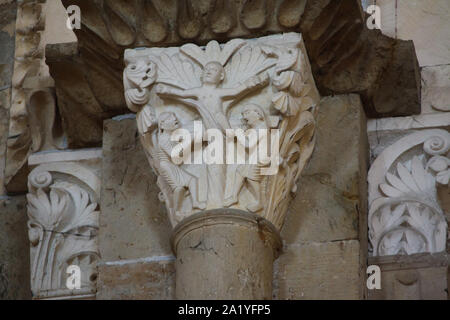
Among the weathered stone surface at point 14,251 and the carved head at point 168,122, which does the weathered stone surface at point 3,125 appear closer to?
the weathered stone surface at point 14,251

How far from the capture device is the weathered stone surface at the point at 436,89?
216 inches

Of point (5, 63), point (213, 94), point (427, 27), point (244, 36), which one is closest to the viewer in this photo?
point (213, 94)

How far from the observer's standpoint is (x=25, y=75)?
587 cm

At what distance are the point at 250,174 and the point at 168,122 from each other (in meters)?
0.33

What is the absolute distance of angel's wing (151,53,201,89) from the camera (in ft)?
17.0

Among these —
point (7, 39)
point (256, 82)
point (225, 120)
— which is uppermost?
point (7, 39)

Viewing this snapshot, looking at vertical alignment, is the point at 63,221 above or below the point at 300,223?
above

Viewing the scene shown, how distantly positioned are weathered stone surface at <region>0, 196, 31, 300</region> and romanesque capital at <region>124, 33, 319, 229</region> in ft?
2.28

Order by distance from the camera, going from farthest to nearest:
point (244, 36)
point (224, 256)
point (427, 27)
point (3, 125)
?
point (3, 125)
point (427, 27)
point (244, 36)
point (224, 256)

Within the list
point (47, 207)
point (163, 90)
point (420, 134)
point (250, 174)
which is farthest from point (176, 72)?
point (420, 134)

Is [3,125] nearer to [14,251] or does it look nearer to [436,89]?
[14,251]

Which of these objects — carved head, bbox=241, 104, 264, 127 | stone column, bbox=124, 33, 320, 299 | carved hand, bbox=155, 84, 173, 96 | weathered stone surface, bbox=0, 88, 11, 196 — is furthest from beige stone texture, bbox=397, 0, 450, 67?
weathered stone surface, bbox=0, 88, 11, 196

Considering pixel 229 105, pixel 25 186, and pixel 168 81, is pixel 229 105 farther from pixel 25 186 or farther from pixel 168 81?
pixel 25 186

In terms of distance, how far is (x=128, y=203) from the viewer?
5.40 metres
